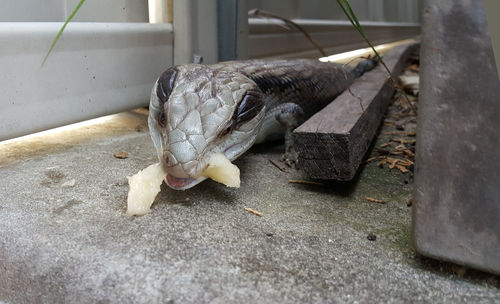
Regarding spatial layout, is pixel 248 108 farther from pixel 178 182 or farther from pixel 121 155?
pixel 121 155

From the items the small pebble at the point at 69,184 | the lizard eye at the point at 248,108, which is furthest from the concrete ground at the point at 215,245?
the lizard eye at the point at 248,108

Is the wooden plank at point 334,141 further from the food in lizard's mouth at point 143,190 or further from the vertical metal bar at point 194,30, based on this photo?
the vertical metal bar at point 194,30

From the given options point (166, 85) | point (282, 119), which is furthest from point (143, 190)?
point (282, 119)

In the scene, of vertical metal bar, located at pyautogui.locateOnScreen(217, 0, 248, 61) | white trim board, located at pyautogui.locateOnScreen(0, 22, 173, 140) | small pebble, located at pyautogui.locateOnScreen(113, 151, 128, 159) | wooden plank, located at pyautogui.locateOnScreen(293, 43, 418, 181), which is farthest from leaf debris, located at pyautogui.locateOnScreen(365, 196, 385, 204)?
vertical metal bar, located at pyautogui.locateOnScreen(217, 0, 248, 61)

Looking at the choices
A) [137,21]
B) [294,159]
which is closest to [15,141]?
[137,21]

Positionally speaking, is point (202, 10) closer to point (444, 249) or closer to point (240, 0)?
point (240, 0)

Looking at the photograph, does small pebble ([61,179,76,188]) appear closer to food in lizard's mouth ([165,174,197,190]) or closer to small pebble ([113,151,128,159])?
small pebble ([113,151,128,159])
